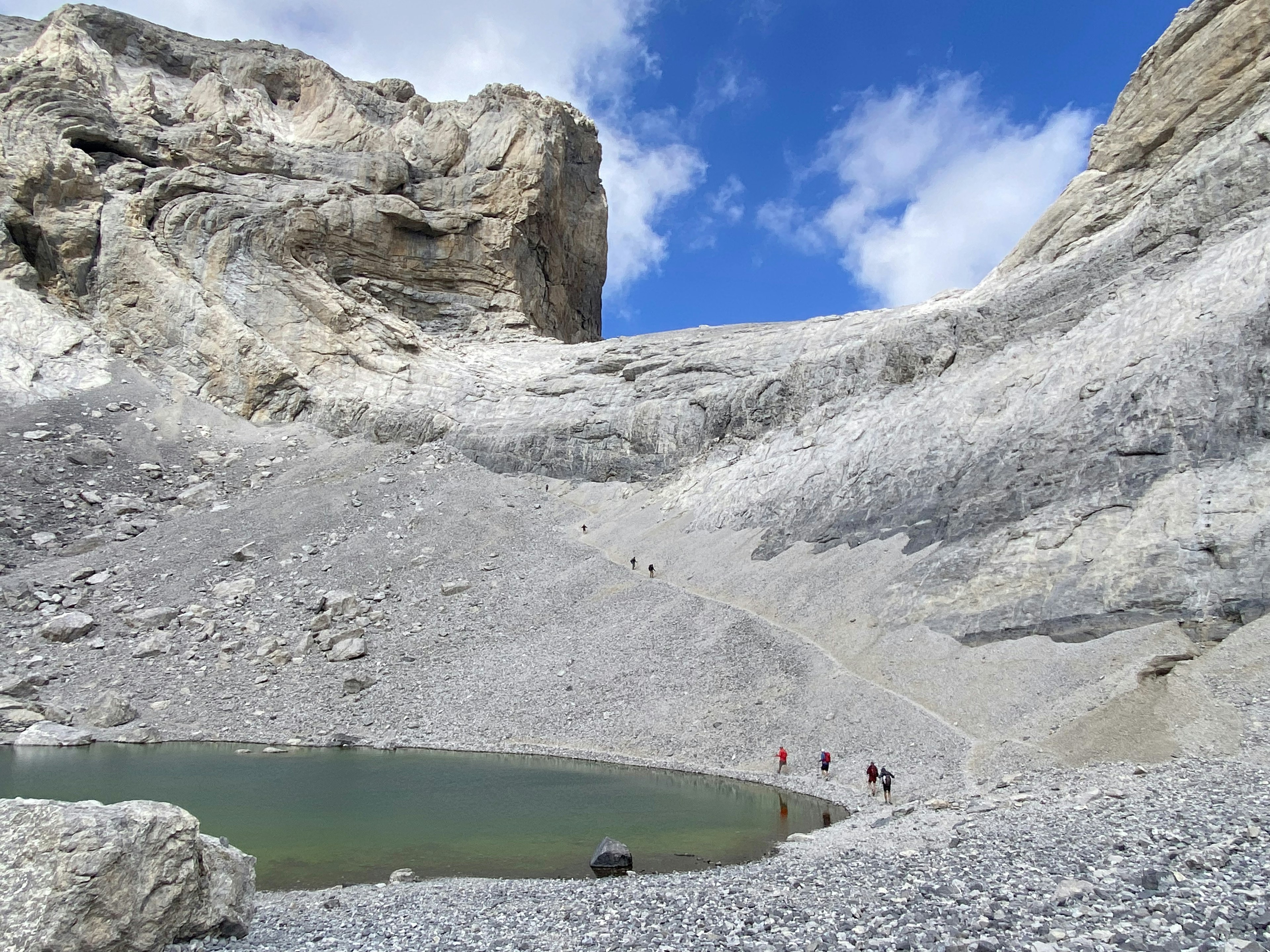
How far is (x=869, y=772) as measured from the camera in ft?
63.9

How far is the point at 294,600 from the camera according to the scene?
3356 cm

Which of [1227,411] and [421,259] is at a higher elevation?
[421,259]

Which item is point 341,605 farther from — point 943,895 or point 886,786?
point 943,895

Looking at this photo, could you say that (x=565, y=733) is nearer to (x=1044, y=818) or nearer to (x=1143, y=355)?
(x=1044, y=818)

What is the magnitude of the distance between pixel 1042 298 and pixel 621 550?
2067 cm

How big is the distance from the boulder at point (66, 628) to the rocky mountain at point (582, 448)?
1.39 ft

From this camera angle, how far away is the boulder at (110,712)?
26344 mm

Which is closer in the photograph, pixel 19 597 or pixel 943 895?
pixel 943 895

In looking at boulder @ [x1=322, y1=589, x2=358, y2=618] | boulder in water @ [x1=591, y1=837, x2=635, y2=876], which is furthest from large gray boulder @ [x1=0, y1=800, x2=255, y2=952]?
boulder @ [x1=322, y1=589, x2=358, y2=618]

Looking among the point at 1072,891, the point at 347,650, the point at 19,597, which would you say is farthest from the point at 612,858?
the point at 19,597

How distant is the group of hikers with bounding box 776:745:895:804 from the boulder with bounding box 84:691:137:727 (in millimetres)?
20489

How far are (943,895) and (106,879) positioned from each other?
30.3ft

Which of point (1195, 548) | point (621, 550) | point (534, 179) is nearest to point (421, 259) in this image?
point (534, 179)

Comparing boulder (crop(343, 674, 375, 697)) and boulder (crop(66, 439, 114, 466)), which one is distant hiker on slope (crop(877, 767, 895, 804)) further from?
boulder (crop(66, 439, 114, 466))
